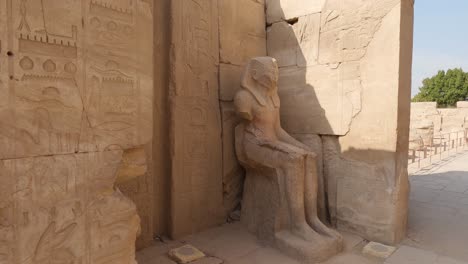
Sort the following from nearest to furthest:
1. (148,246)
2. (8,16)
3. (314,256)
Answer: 1. (8,16)
2. (314,256)
3. (148,246)

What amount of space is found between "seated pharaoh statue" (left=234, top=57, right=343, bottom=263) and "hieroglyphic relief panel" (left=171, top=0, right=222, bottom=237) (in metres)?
0.34

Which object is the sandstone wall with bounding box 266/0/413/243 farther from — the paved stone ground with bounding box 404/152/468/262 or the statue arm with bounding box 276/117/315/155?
the statue arm with bounding box 276/117/315/155

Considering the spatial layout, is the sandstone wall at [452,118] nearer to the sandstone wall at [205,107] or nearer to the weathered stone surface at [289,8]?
the weathered stone surface at [289,8]

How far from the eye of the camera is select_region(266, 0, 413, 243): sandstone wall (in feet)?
10.7

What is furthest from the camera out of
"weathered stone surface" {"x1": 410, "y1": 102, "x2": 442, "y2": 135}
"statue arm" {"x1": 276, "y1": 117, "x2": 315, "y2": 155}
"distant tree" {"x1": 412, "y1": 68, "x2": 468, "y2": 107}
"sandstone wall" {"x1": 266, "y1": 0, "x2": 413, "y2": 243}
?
"distant tree" {"x1": 412, "y1": 68, "x2": 468, "y2": 107}

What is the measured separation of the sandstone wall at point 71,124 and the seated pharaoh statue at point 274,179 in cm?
148

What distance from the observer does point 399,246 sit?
3.22 metres

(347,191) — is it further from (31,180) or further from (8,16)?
(8,16)

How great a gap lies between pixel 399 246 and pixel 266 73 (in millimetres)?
2213

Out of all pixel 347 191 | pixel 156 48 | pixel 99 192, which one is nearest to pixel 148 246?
pixel 99 192

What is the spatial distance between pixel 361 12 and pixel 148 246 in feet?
10.8

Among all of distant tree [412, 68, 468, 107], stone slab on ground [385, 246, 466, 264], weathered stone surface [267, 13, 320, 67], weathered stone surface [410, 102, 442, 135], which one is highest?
distant tree [412, 68, 468, 107]

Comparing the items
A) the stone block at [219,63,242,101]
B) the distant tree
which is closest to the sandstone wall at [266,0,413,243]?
the stone block at [219,63,242,101]

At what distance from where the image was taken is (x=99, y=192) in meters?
1.86
